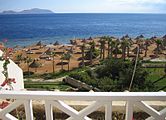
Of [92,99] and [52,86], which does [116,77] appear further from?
[92,99]

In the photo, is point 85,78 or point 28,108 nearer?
point 28,108

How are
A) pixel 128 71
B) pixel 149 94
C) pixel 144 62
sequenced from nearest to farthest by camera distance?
pixel 149 94
pixel 128 71
pixel 144 62

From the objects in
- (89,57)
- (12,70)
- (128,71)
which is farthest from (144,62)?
(12,70)

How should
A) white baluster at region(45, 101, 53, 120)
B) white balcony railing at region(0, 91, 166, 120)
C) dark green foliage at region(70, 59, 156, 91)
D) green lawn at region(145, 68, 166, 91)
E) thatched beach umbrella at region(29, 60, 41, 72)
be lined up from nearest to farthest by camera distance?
white balcony railing at region(0, 91, 166, 120), white baluster at region(45, 101, 53, 120), dark green foliage at region(70, 59, 156, 91), green lawn at region(145, 68, 166, 91), thatched beach umbrella at region(29, 60, 41, 72)

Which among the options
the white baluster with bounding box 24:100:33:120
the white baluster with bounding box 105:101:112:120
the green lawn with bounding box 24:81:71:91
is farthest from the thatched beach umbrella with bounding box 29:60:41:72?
the white baluster with bounding box 105:101:112:120

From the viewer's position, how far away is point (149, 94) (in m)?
2.15

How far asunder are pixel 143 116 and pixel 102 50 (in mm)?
50633

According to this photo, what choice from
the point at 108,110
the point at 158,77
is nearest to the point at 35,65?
the point at 158,77

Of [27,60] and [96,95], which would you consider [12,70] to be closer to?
[96,95]

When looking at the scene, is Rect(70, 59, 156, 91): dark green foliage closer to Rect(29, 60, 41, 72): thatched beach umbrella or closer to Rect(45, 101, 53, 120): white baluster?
Rect(29, 60, 41, 72): thatched beach umbrella

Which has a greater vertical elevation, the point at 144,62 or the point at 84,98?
the point at 84,98

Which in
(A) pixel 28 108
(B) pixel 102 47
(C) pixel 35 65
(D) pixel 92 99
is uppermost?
(D) pixel 92 99

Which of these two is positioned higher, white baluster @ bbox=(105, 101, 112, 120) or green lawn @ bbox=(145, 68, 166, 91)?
white baluster @ bbox=(105, 101, 112, 120)

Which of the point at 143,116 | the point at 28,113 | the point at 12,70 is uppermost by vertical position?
the point at 28,113
